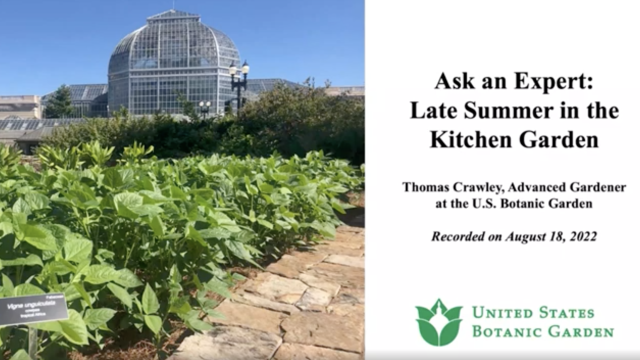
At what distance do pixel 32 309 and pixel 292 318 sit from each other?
53.7 inches

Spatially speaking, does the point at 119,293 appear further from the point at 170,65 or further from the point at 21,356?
the point at 170,65

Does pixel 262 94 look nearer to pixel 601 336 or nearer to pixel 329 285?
pixel 329 285

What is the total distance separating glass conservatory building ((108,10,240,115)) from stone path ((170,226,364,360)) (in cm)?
5098

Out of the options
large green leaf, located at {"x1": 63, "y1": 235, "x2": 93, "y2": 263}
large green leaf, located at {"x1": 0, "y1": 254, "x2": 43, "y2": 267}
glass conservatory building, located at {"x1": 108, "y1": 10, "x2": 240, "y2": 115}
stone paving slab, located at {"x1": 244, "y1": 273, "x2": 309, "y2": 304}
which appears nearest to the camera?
large green leaf, located at {"x1": 0, "y1": 254, "x2": 43, "y2": 267}

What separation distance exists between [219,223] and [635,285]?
4.91ft

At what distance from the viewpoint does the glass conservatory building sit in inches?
2224

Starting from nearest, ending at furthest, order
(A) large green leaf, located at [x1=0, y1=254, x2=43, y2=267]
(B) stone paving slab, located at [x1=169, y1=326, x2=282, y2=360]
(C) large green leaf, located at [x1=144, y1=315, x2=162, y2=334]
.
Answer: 1. (A) large green leaf, located at [x1=0, y1=254, x2=43, y2=267]
2. (C) large green leaf, located at [x1=144, y1=315, x2=162, y2=334]
3. (B) stone paving slab, located at [x1=169, y1=326, x2=282, y2=360]

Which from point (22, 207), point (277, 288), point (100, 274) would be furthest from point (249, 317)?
point (22, 207)

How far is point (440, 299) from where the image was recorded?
5.19 feet

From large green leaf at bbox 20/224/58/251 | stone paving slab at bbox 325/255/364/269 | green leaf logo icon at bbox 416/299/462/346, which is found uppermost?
large green leaf at bbox 20/224/58/251

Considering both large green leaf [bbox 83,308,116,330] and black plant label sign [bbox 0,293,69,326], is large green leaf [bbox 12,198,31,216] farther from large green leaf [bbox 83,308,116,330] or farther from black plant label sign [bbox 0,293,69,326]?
black plant label sign [bbox 0,293,69,326]

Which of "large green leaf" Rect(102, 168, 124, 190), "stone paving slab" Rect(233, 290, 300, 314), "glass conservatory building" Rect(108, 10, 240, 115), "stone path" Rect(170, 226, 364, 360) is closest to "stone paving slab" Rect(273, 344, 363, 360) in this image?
"stone path" Rect(170, 226, 364, 360)

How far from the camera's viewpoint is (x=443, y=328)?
62.1 inches

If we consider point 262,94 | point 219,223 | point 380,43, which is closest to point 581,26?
point 380,43
